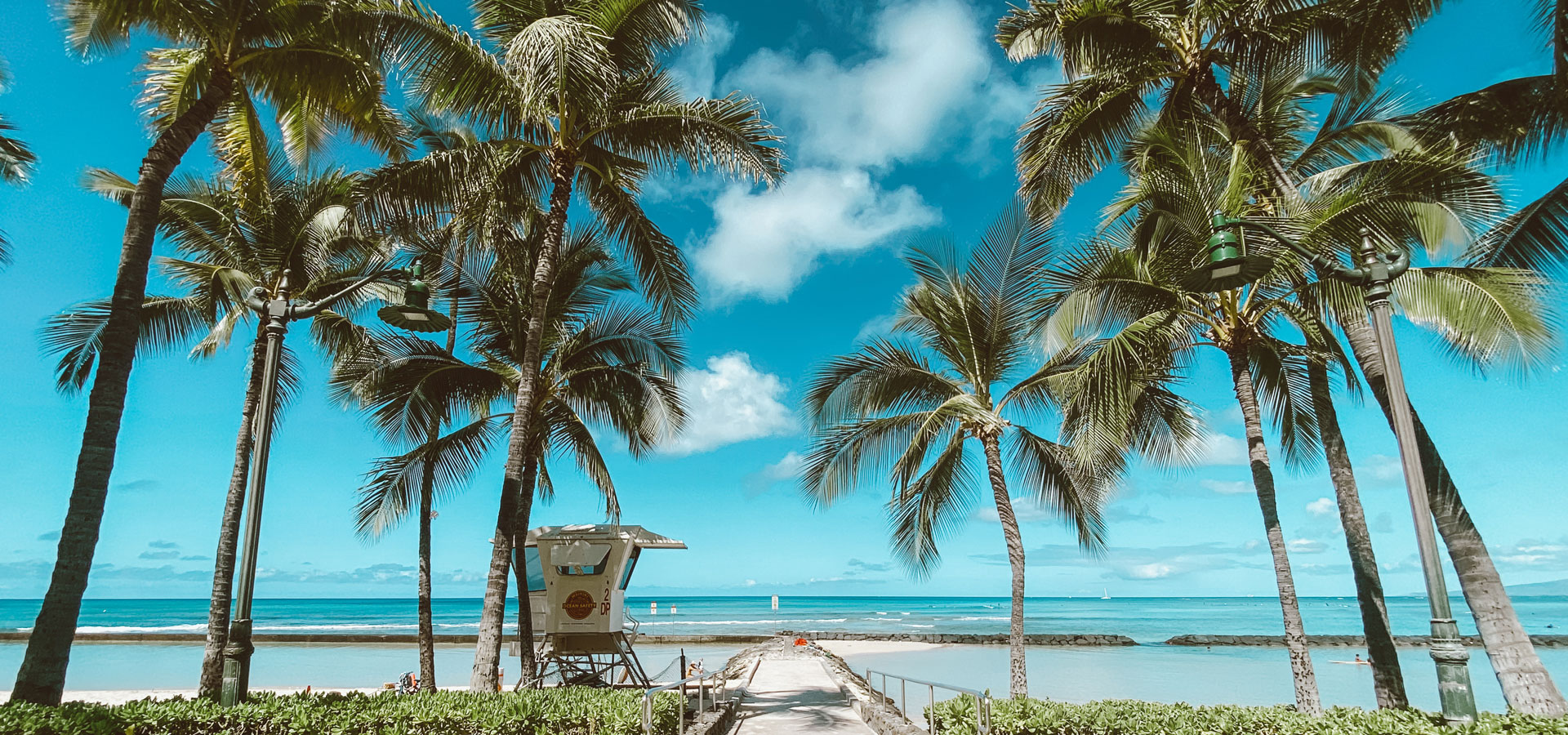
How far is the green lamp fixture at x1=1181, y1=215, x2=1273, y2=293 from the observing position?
6375 millimetres

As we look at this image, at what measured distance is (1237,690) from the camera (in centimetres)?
2109

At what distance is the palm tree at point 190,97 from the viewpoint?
264 inches

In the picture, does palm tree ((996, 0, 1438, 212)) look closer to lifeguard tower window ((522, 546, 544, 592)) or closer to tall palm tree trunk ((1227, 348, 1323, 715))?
tall palm tree trunk ((1227, 348, 1323, 715))

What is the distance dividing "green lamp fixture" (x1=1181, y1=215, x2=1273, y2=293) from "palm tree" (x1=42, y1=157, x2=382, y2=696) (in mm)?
9779

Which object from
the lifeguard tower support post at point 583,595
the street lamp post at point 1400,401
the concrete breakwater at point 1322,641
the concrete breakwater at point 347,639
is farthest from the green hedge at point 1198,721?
the concrete breakwater at point 1322,641

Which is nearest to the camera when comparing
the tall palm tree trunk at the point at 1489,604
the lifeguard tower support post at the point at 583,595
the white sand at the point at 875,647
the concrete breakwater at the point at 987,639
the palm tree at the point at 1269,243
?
the tall palm tree trunk at the point at 1489,604

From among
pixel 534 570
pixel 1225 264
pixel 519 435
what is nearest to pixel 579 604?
pixel 534 570

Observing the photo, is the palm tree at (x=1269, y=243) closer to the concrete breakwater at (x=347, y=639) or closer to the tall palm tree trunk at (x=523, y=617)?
the tall palm tree trunk at (x=523, y=617)

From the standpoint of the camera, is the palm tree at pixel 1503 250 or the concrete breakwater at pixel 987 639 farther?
the concrete breakwater at pixel 987 639

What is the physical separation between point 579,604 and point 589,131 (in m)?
7.64

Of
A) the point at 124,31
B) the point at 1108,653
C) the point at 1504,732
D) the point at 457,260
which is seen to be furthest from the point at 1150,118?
the point at 1108,653

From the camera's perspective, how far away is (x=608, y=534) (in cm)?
1367

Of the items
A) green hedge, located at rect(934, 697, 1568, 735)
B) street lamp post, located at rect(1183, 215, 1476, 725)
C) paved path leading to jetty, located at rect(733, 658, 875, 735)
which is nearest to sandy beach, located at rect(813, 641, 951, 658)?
paved path leading to jetty, located at rect(733, 658, 875, 735)

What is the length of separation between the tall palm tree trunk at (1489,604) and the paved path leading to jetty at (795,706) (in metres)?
5.92
